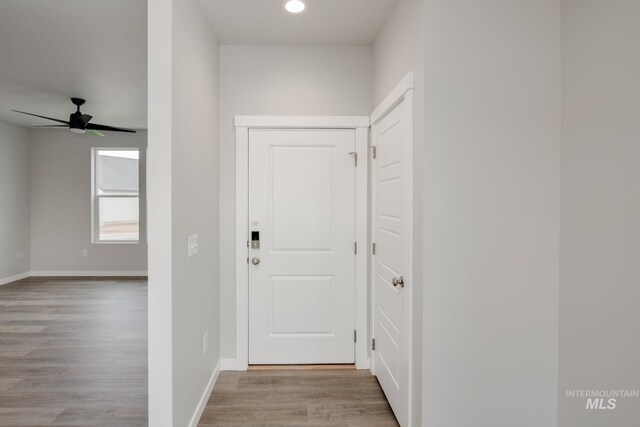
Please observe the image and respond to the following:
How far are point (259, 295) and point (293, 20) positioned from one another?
2.07 metres

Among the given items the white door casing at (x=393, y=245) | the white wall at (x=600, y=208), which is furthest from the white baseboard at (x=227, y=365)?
the white wall at (x=600, y=208)

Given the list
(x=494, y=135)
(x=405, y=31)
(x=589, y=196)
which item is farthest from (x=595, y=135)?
(x=405, y=31)

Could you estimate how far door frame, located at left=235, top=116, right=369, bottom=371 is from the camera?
2.83 metres

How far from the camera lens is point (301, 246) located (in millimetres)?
2902

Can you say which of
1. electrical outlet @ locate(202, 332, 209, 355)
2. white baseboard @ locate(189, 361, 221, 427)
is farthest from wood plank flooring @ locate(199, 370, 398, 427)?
electrical outlet @ locate(202, 332, 209, 355)

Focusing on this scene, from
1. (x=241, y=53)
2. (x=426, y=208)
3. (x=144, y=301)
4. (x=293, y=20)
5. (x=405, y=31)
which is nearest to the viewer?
(x=426, y=208)

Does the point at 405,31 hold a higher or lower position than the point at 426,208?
higher

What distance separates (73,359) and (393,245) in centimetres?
296

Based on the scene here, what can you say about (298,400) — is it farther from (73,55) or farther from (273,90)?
(73,55)

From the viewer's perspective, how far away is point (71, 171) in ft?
21.5

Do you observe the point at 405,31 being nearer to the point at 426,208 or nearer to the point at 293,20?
the point at 293,20

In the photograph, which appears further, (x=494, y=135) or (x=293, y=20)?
(x=293, y=20)

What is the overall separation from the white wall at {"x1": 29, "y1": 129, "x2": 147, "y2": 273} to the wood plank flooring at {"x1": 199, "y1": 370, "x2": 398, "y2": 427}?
16.1 feet

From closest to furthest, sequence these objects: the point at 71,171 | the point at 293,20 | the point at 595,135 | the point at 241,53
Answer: the point at 595,135, the point at 293,20, the point at 241,53, the point at 71,171
